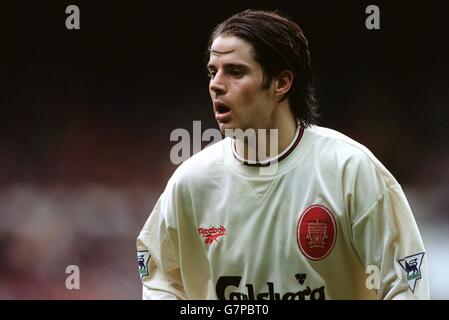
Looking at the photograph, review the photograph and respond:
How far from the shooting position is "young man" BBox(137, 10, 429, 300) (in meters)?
3.54

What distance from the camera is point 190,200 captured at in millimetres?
3875

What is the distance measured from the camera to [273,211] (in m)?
3.74

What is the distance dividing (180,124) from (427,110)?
2.32 m

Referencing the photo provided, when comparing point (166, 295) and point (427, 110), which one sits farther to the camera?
point (427, 110)

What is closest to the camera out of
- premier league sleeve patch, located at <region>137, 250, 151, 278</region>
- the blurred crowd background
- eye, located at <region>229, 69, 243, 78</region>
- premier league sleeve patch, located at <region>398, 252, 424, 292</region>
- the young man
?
premier league sleeve patch, located at <region>398, 252, 424, 292</region>

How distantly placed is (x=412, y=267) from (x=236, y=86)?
1075mm

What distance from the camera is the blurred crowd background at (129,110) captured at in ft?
25.3

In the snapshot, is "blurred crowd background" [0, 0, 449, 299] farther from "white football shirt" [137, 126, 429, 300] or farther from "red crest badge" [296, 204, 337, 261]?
"red crest badge" [296, 204, 337, 261]

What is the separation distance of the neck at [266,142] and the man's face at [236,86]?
45 mm

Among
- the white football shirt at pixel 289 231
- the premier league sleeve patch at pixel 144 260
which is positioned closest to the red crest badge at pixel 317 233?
the white football shirt at pixel 289 231

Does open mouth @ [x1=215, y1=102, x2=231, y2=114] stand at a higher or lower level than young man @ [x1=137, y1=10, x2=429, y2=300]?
higher

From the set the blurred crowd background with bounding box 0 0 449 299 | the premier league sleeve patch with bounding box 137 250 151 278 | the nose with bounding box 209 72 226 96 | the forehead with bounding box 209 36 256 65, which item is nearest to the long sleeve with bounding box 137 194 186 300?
the premier league sleeve patch with bounding box 137 250 151 278
